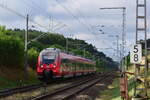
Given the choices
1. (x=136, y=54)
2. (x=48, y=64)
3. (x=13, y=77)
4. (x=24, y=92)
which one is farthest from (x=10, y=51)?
(x=136, y=54)

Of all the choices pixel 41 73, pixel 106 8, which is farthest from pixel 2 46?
pixel 106 8

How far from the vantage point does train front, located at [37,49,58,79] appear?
135 ft

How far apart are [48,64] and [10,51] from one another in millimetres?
7972

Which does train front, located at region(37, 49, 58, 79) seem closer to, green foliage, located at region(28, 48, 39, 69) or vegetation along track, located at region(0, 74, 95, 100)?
vegetation along track, located at region(0, 74, 95, 100)

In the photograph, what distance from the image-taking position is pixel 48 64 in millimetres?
41531

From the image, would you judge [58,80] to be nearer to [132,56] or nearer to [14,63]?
[14,63]

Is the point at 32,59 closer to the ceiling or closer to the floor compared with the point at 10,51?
closer to the floor

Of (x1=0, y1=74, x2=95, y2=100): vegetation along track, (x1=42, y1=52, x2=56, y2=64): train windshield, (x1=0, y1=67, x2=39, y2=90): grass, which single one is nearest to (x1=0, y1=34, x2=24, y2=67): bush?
(x1=0, y1=67, x2=39, y2=90): grass

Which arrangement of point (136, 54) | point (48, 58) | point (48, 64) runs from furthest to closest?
point (48, 64) < point (48, 58) < point (136, 54)

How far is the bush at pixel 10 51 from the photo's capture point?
1831 inches

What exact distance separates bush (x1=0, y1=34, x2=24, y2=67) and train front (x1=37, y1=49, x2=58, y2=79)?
6455 mm

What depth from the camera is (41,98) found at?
23.2 m

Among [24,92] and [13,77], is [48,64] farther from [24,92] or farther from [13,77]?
[24,92]

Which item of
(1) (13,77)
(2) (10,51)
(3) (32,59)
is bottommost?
(1) (13,77)
